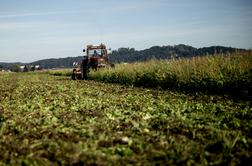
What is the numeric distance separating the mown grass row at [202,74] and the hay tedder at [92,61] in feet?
25.9

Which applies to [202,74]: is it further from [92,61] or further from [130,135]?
[92,61]

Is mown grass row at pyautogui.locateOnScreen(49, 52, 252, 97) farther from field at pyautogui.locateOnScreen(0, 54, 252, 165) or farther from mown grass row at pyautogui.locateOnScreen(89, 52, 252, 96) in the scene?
field at pyautogui.locateOnScreen(0, 54, 252, 165)

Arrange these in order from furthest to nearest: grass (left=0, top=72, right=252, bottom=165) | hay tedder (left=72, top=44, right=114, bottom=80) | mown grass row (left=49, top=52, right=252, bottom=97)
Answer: hay tedder (left=72, top=44, right=114, bottom=80) < mown grass row (left=49, top=52, right=252, bottom=97) < grass (left=0, top=72, right=252, bottom=165)

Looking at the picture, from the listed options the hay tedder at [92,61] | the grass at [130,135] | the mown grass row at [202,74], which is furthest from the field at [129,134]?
the hay tedder at [92,61]

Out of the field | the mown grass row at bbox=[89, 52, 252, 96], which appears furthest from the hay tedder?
the field

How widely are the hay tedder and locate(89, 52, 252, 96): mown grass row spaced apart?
790cm

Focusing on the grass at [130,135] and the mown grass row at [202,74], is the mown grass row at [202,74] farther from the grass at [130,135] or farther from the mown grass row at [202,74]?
the grass at [130,135]

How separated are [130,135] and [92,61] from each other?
67.4 feet

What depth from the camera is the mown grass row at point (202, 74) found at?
10.5 metres

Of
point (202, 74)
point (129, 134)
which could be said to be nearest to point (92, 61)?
point (202, 74)

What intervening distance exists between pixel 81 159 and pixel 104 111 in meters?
3.52

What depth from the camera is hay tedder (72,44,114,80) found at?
25156mm

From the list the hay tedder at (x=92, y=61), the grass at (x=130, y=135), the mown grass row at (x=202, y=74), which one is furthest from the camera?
the hay tedder at (x=92, y=61)

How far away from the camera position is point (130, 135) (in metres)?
5.24
